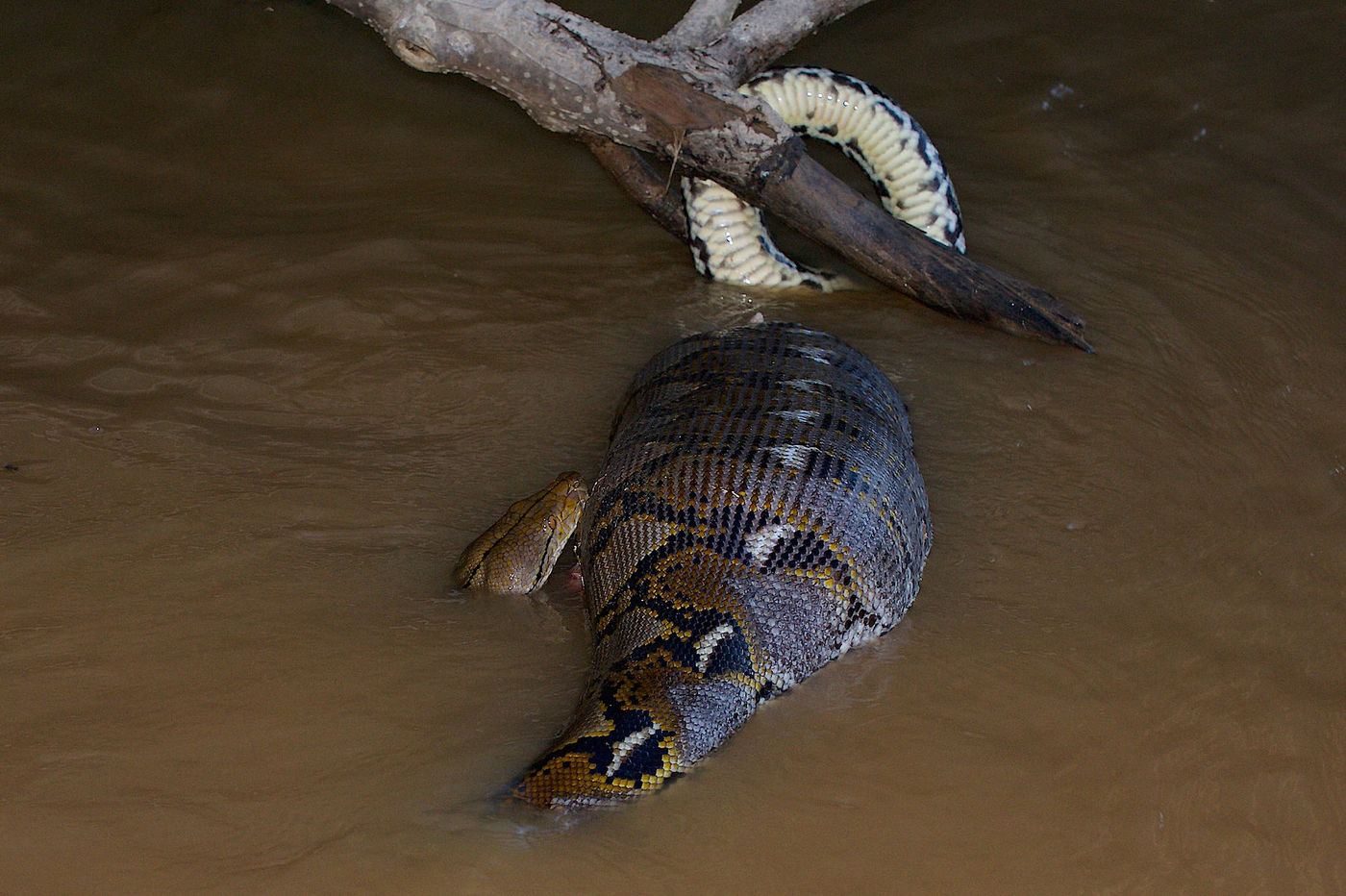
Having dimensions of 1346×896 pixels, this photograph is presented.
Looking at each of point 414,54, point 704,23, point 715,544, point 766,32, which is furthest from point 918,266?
point 414,54

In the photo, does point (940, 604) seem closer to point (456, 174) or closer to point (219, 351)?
point (219, 351)

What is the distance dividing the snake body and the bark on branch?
0.33m

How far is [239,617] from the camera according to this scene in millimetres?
3545

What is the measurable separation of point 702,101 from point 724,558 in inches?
79.3

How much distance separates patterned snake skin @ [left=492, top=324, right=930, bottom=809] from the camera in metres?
3.19

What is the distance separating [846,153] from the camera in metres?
5.77

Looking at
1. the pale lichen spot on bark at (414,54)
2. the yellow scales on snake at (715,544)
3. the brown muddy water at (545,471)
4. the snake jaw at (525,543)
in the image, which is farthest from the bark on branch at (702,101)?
the snake jaw at (525,543)

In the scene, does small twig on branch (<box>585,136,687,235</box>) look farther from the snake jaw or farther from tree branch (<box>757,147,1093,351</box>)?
the snake jaw

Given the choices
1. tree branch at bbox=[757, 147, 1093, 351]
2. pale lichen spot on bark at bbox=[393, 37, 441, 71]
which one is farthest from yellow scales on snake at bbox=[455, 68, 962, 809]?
pale lichen spot on bark at bbox=[393, 37, 441, 71]

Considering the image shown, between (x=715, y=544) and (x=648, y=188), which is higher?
(x=648, y=188)

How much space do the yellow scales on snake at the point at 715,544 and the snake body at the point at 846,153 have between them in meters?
1.07

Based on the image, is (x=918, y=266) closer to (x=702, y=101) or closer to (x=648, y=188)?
(x=702, y=101)

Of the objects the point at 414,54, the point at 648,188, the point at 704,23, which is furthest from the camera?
the point at 648,188

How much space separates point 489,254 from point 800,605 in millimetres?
3052
